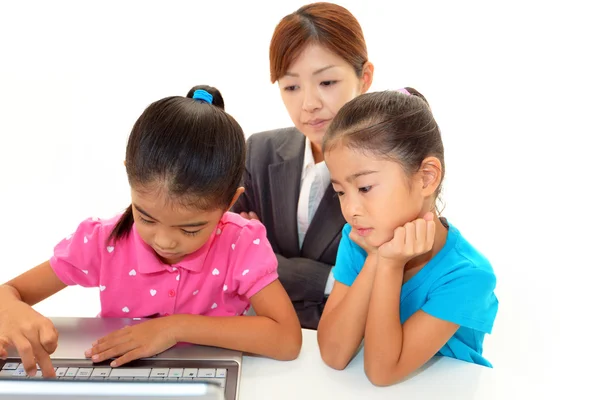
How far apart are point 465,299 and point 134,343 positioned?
54 cm

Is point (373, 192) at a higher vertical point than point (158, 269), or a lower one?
higher

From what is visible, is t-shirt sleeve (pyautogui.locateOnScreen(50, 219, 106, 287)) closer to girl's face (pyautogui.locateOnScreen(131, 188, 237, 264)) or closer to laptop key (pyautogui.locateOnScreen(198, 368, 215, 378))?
girl's face (pyautogui.locateOnScreen(131, 188, 237, 264))

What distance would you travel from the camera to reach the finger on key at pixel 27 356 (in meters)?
0.92

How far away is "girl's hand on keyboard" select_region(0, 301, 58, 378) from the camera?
931 millimetres

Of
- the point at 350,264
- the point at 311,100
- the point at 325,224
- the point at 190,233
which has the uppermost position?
the point at 311,100

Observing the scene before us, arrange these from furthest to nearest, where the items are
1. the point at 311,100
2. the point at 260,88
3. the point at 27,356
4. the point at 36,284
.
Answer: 1. the point at 260,88
2. the point at 311,100
3. the point at 36,284
4. the point at 27,356

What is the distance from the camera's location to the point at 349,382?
102 cm

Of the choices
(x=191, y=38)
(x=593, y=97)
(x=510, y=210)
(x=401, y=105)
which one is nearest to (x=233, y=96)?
(x=191, y=38)

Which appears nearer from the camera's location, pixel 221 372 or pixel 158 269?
pixel 221 372

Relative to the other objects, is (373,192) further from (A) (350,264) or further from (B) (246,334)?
(B) (246,334)

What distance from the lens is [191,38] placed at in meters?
2.65

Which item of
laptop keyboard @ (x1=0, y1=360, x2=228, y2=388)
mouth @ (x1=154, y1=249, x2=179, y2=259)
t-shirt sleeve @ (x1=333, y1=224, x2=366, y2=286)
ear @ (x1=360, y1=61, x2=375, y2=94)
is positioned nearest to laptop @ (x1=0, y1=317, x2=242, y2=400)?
laptop keyboard @ (x1=0, y1=360, x2=228, y2=388)

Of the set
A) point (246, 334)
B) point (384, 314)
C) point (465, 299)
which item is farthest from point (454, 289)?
point (246, 334)

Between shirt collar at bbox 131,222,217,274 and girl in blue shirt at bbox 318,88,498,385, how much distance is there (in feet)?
0.83
